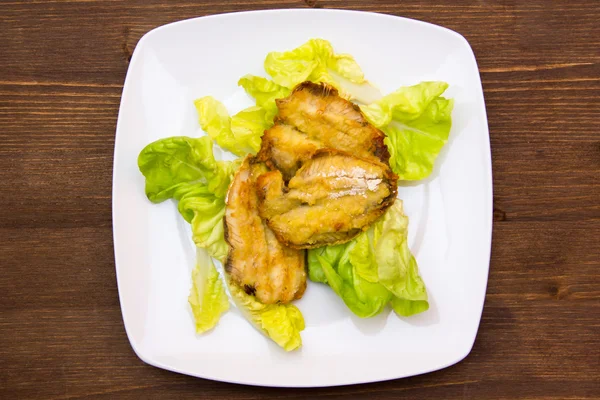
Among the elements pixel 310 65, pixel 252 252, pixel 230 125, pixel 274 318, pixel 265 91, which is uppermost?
pixel 310 65

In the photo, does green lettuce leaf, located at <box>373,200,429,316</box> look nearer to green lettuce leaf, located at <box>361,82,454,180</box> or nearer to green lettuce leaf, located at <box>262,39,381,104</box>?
green lettuce leaf, located at <box>361,82,454,180</box>

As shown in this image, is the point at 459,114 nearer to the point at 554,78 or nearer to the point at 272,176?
the point at 554,78

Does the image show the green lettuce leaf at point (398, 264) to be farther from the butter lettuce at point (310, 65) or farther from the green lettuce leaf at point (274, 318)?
the butter lettuce at point (310, 65)

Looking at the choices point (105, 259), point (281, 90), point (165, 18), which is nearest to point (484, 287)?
point (281, 90)

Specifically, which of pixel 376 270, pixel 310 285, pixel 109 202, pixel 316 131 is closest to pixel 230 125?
pixel 316 131

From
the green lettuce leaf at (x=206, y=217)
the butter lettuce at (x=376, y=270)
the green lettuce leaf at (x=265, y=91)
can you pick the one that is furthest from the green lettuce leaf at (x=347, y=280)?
the green lettuce leaf at (x=265, y=91)

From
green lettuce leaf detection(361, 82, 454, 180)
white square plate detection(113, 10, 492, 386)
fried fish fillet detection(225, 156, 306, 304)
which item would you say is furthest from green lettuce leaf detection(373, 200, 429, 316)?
fried fish fillet detection(225, 156, 306, 304)

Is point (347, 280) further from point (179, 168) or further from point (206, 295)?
point (179, 168)
